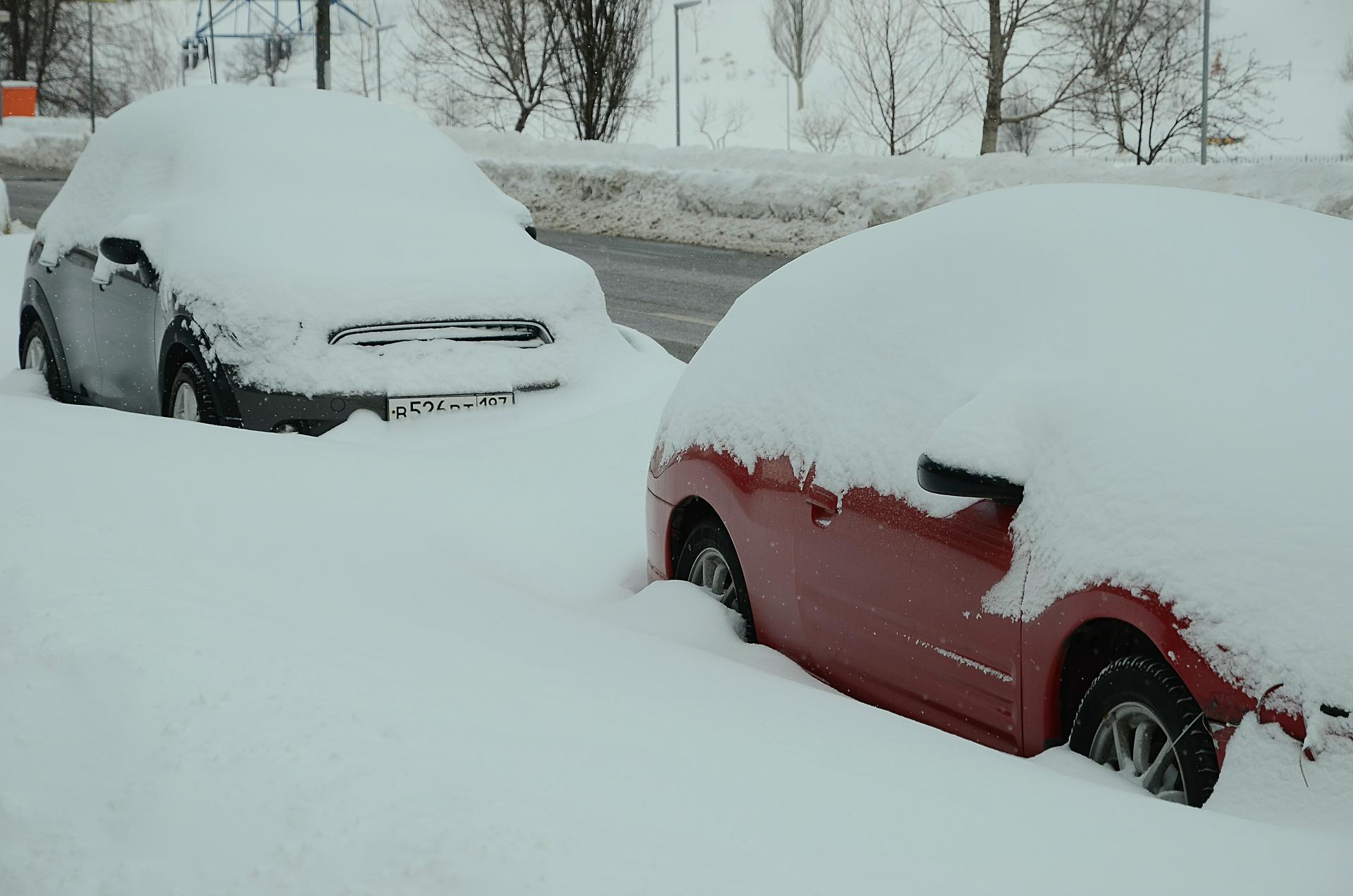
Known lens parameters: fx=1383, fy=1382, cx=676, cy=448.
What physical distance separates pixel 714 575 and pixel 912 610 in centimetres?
106

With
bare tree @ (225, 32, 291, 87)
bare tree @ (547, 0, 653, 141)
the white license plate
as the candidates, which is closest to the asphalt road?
the white license plate

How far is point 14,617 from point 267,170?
4850mm

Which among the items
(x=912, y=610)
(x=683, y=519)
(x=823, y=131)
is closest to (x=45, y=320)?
(x=683, y=519)

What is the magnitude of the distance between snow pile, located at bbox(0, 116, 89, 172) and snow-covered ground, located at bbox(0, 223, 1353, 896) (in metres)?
34.7

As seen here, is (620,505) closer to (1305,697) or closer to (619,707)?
(619,707)

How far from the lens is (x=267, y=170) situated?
23.3ft

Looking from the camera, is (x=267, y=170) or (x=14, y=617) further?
(x=267, y=170)

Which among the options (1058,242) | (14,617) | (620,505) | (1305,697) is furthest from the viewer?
(620,505)

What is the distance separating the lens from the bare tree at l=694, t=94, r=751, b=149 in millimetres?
59125

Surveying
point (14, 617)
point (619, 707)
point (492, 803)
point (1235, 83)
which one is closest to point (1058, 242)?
point (619, 707)

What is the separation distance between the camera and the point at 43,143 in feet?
124

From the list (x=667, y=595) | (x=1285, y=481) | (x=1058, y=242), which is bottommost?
(x=667, y=595)

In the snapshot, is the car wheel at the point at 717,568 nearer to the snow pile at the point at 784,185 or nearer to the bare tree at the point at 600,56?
the snow pile at the point at 784,185

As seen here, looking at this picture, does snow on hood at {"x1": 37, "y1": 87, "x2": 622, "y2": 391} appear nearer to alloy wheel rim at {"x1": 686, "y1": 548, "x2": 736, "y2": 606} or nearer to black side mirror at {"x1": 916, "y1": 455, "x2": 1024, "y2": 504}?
alloy wheel rim at {"x1": 686, "y1": 548, "x2": 736, "y2": 606}
